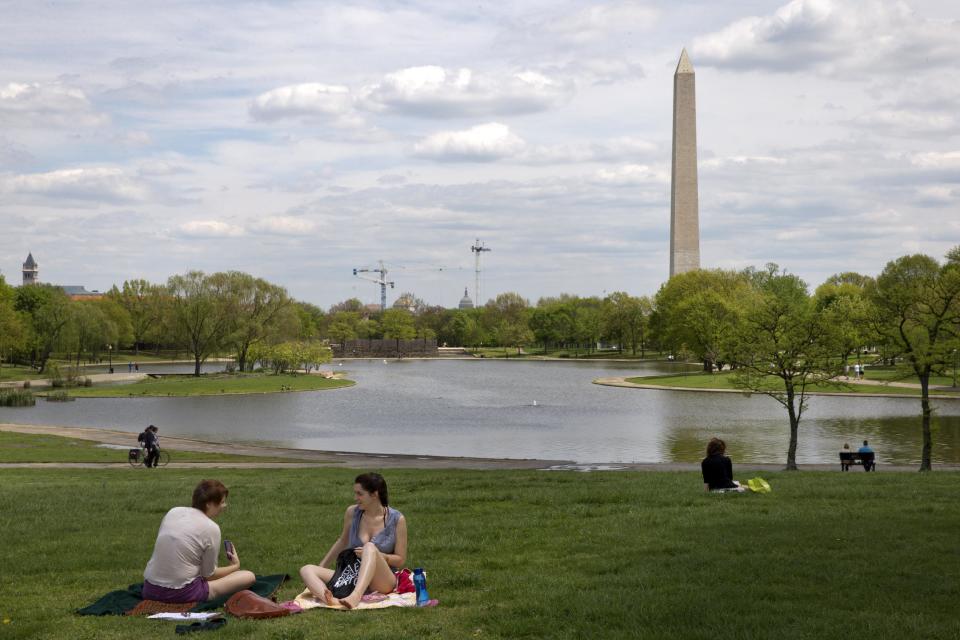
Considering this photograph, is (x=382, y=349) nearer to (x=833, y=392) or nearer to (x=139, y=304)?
(x=139, y=304)

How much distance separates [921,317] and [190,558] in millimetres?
24768

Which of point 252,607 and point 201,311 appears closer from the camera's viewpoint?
point 252,607

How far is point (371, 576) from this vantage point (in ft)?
29.6

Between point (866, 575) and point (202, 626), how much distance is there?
19.8ft

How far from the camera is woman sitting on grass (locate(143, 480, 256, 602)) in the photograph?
8.80 meters

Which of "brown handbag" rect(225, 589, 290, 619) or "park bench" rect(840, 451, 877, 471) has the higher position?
"brown handbag" rect(225, 589, 290, 619)

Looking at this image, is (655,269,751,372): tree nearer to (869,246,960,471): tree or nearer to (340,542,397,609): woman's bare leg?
(869,246,960,471): tree

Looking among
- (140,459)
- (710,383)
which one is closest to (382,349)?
(710,383)

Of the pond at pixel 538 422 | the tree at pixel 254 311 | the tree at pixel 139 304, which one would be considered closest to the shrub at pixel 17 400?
the pond at pixel 538 422

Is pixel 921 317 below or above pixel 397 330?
below

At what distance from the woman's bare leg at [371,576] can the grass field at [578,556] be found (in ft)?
0.77

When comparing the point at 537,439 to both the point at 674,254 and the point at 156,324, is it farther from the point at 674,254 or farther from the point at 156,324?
the point at 156,324

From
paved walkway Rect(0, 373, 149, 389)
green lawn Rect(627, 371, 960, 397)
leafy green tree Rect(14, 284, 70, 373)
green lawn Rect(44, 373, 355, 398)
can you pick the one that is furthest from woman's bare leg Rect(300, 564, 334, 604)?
leafy green tree Rect(14, 284, 70, 373)

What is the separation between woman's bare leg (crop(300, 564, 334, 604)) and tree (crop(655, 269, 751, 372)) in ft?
248
